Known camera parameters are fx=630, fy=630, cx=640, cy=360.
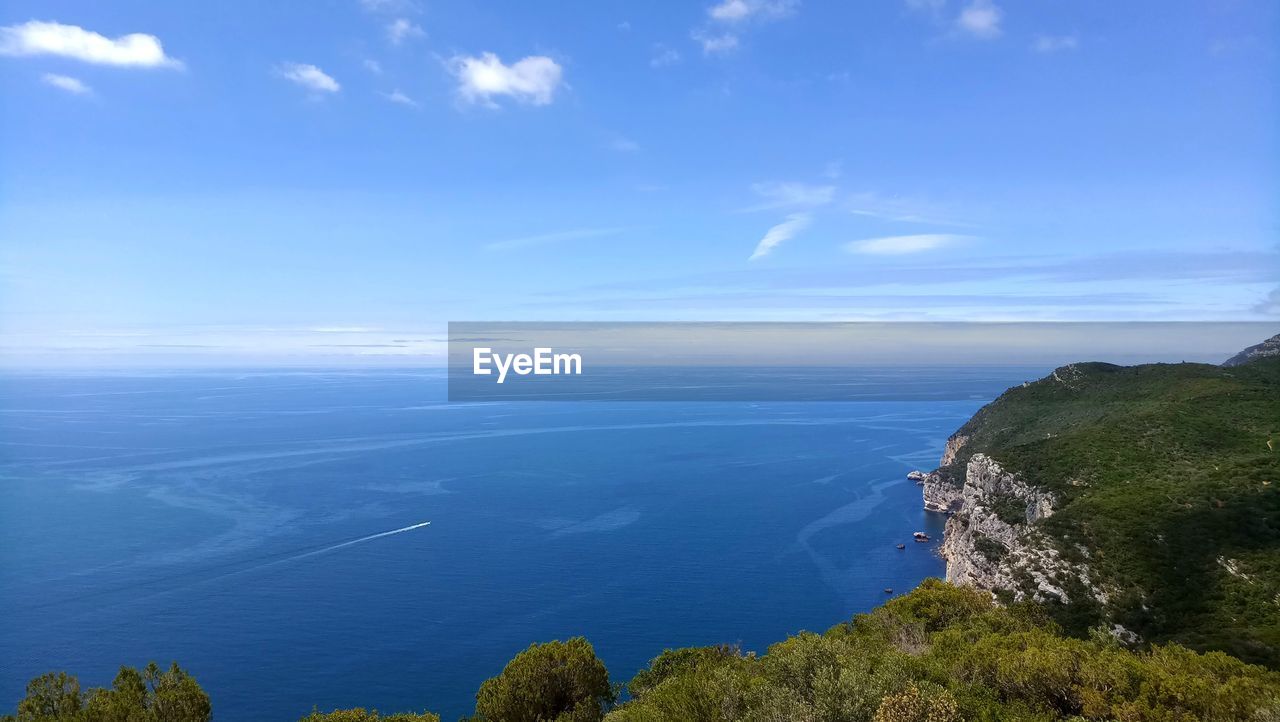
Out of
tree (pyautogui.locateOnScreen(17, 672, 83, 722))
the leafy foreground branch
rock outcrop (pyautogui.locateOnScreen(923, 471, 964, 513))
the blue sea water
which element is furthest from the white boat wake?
rock outcrop (pyautogui.locateOnScreen(923, 471, 964, 513))

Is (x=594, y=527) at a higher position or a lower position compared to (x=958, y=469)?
lower

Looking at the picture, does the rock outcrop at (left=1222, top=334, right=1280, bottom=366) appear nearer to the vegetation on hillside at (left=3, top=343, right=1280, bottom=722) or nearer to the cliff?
the cliff

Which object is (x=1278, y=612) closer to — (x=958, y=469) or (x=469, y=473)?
(x=958, y=469)

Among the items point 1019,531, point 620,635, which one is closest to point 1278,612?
point 1019,531

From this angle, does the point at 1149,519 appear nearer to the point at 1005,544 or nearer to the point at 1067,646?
the point at 1005,544

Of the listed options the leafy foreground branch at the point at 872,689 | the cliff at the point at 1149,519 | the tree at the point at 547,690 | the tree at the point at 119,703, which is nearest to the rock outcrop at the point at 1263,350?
the cliff at the point at 1149,519

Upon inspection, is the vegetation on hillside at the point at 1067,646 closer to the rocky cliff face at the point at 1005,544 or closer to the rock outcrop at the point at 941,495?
the rocky cliff face at the point at 1005,544
